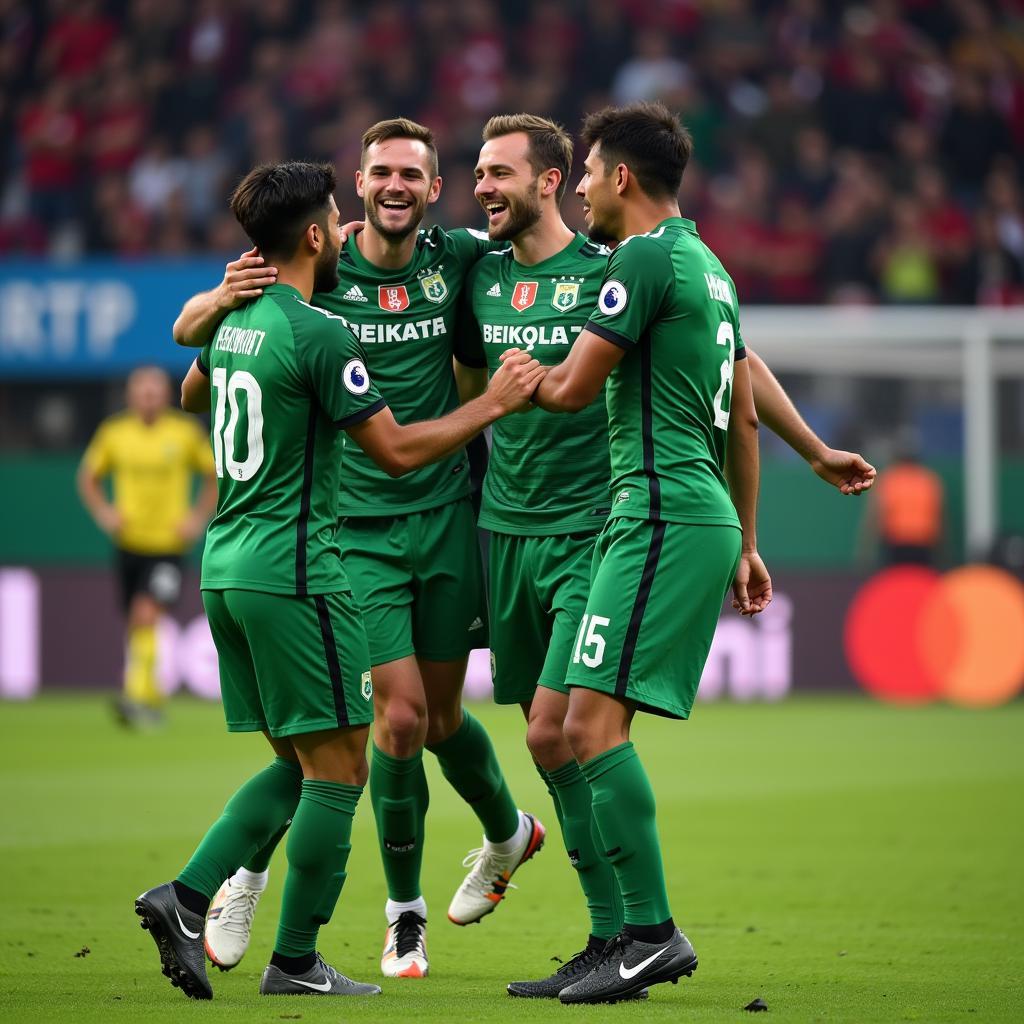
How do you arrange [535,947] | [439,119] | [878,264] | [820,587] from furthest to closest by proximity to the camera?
[439,119], [878,264], [820,587], [535,947]

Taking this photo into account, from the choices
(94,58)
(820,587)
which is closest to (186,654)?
(820,587)

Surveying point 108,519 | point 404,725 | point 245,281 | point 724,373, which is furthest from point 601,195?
point 108,519

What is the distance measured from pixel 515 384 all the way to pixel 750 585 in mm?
922

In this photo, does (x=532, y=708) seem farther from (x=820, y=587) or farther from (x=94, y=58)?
(x=94, y=58)

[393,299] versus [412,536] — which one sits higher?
[393,299]

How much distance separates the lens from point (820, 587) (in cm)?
1464

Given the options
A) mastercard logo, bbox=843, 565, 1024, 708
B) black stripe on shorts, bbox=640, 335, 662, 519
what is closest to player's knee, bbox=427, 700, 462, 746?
black stripe on shorts, bbox=640, 335, 662, 519

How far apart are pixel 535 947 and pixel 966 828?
312 centimetres

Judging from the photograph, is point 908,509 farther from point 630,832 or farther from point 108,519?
point 630,832

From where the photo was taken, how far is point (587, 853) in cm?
506

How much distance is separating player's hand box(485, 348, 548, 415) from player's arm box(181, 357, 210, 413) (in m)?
0.78

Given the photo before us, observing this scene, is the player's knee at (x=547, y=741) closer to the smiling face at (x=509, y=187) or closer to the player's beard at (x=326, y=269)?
the player's beard at (x=326, y=269)

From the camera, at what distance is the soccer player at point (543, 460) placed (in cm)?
519

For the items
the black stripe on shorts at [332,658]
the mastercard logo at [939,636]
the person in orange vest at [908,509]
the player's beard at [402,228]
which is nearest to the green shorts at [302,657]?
the black stripe on shorts at [332,658]
